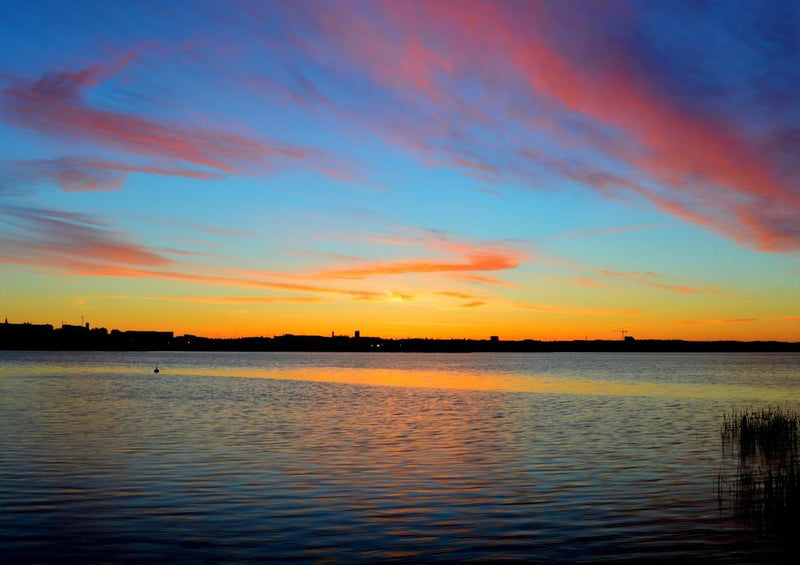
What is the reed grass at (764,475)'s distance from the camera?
23641mm

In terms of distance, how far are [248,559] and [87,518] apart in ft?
24.0

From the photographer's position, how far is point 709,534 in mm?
21281

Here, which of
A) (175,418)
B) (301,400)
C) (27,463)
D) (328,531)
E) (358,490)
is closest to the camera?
(328,531)

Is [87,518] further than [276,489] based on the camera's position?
No

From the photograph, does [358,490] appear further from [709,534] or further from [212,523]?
[709,534]

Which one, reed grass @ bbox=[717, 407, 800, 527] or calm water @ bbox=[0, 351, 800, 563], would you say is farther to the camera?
reed grass @ bbox=[717, 407, 800, 527]

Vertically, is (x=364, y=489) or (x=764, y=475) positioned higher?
(x=764, y=475)

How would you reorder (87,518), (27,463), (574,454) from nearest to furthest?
(87,518) → (27,463) → (574,454)

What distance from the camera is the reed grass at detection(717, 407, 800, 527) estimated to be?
23641mm

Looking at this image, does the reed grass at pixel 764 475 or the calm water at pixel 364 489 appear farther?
the reed grass at pixel 764 475

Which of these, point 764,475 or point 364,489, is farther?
point 764,475

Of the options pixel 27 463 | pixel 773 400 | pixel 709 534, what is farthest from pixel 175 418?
pixel 773 400

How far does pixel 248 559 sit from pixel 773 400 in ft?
245

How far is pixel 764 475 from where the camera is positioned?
30.8 m
